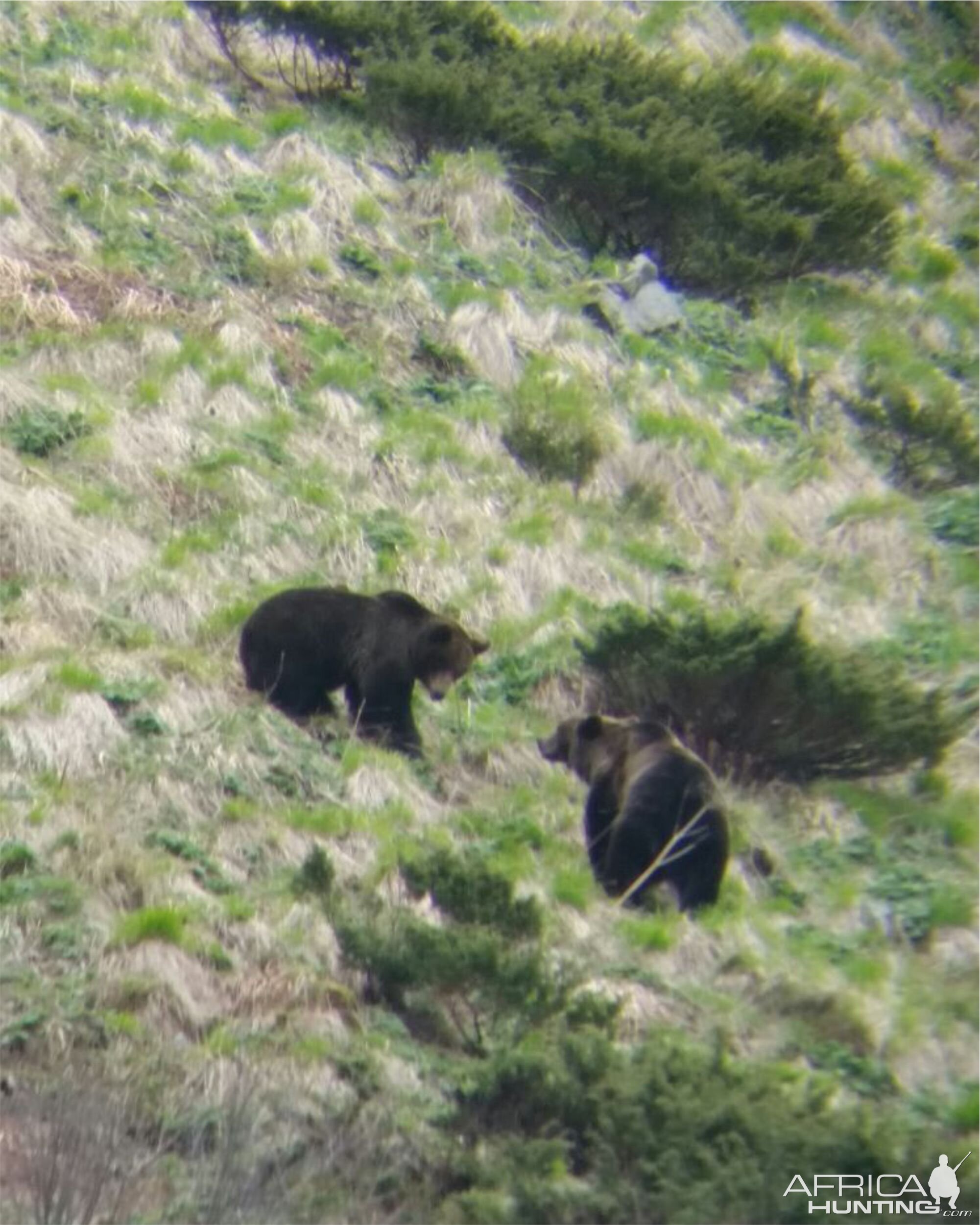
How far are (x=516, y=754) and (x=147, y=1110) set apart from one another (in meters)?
4.62

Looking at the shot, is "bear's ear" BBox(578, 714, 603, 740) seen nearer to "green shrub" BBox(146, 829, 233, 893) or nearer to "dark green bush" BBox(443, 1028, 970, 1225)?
"green shrub" BBox(146, 829, 233, 893)

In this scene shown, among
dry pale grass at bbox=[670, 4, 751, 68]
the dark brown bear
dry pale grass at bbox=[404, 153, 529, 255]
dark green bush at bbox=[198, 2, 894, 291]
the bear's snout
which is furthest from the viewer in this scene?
dry pale grass at bbox=[670, 4, 751, 68]

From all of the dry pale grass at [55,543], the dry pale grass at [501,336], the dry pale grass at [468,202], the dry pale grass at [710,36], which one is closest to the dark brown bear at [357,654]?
the dry pale grass at [55,543]

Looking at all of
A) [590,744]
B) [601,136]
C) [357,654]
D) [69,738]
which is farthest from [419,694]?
[601,136]

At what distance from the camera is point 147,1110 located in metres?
6.48

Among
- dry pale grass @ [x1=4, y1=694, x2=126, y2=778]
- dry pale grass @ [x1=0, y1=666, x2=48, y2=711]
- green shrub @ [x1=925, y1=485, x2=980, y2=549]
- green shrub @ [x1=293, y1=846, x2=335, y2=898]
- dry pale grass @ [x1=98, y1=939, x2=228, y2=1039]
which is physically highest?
green shrub @ [x1=293, y1=846, x2=335, y2=898]

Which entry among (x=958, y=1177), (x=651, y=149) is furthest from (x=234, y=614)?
(x=651, y=149)

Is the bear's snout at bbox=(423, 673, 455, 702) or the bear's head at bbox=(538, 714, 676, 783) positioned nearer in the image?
the bear's head at bbox=(538, 714, 676, 783)

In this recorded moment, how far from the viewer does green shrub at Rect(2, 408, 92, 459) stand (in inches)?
442

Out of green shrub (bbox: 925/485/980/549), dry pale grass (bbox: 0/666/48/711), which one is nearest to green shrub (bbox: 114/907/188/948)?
dry pale grass (bbox: 0/666/48/711)

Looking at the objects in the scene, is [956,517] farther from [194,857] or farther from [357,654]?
[194,857]

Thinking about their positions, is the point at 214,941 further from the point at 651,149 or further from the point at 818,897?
the point at 651,149

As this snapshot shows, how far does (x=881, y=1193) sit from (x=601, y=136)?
1185 cm

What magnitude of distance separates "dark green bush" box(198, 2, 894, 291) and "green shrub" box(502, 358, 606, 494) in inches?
124
